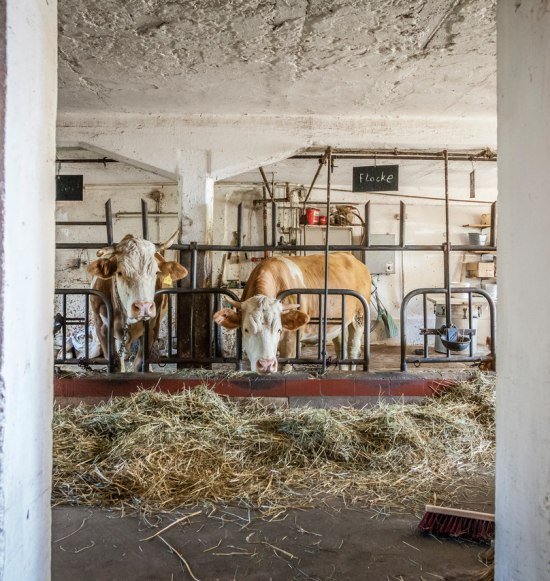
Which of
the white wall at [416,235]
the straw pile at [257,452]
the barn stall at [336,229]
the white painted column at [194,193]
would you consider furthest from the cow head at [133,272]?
the white wall at [416,235]

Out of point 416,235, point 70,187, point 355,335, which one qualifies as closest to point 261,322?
point 70,187

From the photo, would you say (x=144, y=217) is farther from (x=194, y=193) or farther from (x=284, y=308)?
(x=284, y=308)

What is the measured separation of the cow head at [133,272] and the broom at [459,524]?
3141 mm

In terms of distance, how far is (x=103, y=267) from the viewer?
14.6 feet

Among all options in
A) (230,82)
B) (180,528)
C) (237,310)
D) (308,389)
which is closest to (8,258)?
(180,528)

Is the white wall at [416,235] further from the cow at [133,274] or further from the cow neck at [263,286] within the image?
the cow at [133,274]

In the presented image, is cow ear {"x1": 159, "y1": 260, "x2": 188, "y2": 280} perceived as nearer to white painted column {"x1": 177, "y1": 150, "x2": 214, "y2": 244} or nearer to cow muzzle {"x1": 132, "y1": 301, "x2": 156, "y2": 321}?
cow muzzle {"x1": 132, "y1": 301, "x2": 156, "y2": 321}

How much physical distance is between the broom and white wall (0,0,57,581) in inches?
58.8

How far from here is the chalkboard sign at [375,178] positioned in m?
4.53

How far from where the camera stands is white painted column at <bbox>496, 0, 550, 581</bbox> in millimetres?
1104

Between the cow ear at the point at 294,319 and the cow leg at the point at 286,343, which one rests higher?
the cow ear at the point at 294,319

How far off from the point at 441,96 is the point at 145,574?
5.22 metres

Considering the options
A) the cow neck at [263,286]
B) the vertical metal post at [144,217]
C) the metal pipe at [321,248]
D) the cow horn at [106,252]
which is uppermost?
the vertical metal post at [144,217]

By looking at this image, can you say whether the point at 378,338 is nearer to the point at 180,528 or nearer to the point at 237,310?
the point at 237,310
